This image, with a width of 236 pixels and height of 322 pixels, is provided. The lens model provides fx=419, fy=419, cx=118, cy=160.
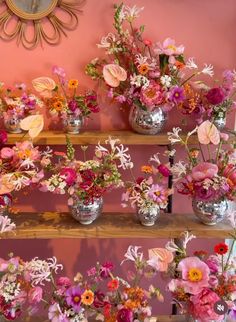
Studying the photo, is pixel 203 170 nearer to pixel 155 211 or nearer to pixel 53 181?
pixel 155 211

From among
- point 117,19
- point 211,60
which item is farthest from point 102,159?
point 211,60

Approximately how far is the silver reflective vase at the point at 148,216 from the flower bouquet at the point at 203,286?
151 millimetres

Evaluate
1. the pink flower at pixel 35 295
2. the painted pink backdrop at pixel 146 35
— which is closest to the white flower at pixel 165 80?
the painted pink backdrop at pixel 146 35

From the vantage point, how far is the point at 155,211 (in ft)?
5.12

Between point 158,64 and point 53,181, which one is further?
point 158,64

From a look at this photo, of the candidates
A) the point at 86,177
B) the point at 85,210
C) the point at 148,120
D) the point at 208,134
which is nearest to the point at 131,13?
the point at 148,120

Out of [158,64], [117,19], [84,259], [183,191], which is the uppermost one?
[117,19]

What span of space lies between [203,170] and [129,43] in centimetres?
59

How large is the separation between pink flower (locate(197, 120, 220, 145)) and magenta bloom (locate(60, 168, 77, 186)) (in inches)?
18.7

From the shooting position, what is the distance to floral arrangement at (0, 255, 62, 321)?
1.43m

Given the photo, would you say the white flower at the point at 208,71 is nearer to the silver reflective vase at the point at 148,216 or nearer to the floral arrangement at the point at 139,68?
the floral arrangement at the point at 139,68

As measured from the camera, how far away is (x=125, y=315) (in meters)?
1.36

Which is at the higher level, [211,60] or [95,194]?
[211,60]

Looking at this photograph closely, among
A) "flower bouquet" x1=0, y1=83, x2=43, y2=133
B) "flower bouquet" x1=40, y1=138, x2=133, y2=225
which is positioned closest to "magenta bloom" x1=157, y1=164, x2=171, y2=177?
"flower bouquet" x1=40, y1=138, x2=133, y2=225
